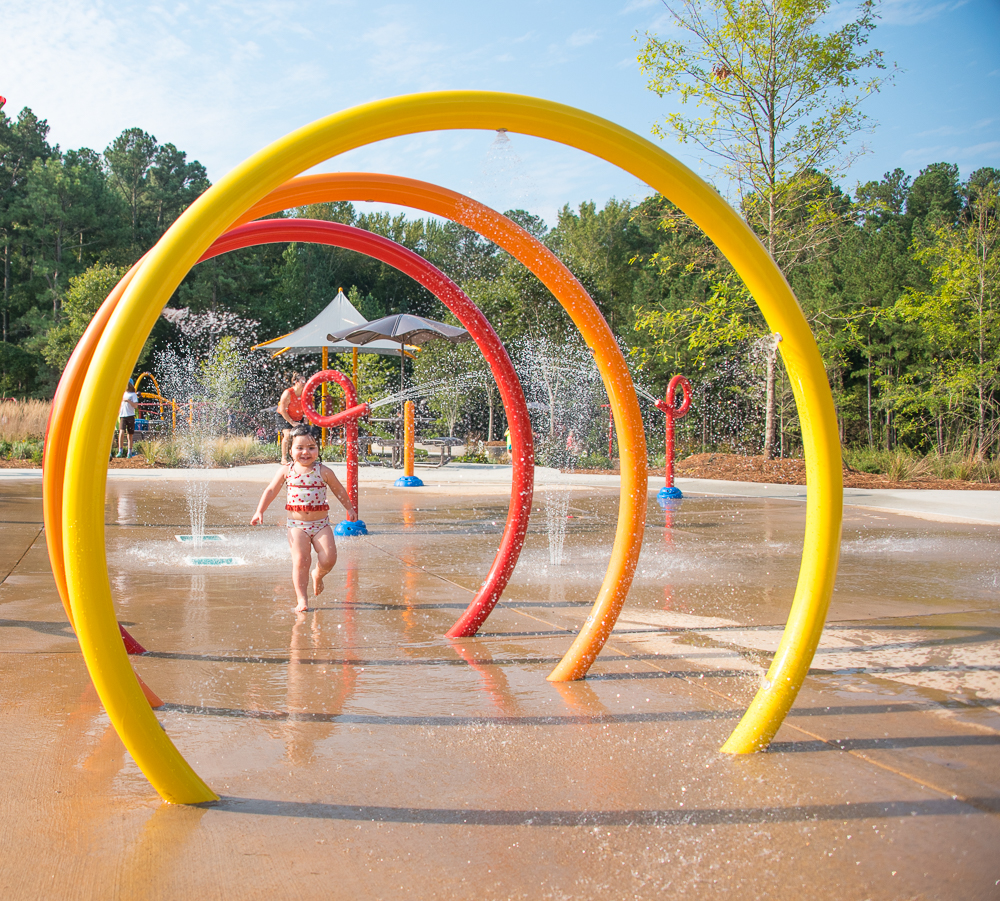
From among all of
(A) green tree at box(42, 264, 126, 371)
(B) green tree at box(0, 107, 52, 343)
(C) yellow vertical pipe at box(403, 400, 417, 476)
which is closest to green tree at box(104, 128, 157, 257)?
(B) green tree at box(0, 107, 52, 343)

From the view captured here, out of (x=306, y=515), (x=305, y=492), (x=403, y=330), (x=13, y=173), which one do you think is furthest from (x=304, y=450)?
(x=13, y=173)

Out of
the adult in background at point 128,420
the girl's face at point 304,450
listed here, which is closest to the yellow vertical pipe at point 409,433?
the adult in background at point 128,420

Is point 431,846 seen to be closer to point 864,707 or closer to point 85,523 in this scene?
point 85,523

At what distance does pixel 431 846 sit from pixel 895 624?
3.61 metres

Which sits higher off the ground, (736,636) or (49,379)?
(49,379)

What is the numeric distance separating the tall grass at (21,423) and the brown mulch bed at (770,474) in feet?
44.0

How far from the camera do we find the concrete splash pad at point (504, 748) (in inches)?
89.4

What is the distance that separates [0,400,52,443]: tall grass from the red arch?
57.0 feet

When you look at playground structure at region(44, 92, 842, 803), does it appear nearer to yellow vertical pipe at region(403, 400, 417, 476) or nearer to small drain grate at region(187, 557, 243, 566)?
small drain grate at region(187, 557, 243, 566)

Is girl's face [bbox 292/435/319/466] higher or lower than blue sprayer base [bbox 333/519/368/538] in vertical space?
higher

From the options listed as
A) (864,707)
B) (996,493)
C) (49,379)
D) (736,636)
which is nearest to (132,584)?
(736,636)

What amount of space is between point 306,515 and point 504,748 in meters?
2.65

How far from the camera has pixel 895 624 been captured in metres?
4.97

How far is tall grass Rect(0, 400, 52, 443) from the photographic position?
19.7m
